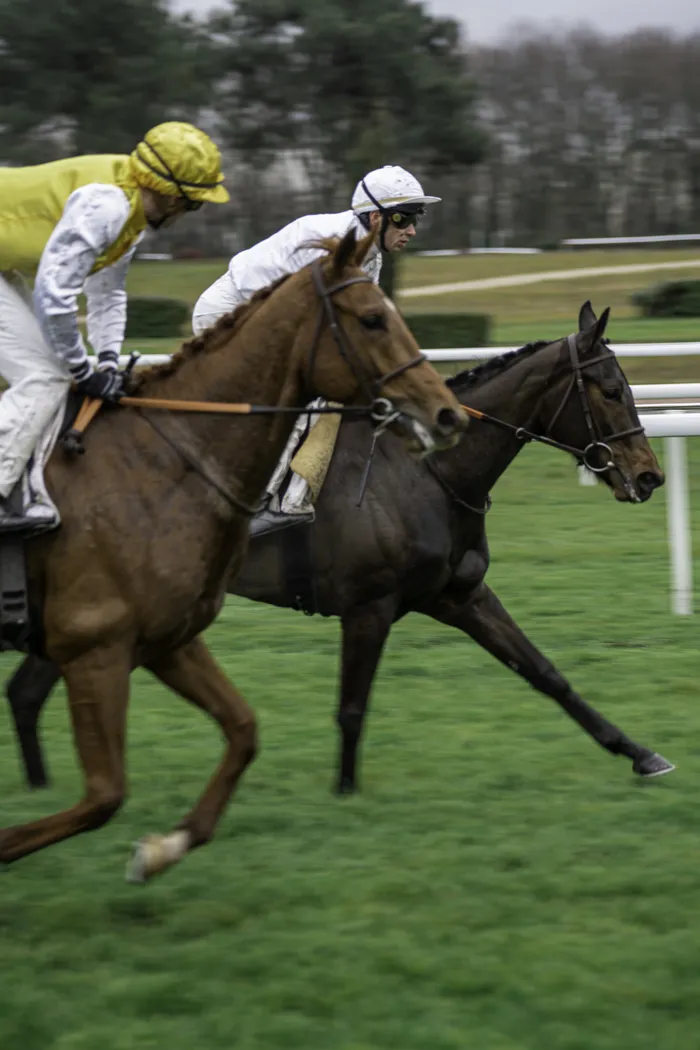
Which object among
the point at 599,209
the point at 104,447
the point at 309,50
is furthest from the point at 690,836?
the point at 599,209

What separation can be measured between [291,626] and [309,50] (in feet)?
88.7

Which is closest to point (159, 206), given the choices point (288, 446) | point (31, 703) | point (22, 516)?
point (22, 516)

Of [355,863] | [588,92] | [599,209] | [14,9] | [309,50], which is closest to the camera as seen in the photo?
[355,863]

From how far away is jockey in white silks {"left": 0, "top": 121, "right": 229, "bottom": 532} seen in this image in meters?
3.82

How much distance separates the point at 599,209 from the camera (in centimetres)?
3756

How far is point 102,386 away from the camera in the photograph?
3.90 meters

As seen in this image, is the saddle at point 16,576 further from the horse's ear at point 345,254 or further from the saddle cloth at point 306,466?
the saddle cloth at point 306,466

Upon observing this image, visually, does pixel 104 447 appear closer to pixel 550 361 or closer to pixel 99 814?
pixel 99 814

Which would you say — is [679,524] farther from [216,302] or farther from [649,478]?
[216,302]

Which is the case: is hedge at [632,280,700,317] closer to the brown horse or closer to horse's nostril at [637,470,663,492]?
horse's nostril at [637,470,663,492]

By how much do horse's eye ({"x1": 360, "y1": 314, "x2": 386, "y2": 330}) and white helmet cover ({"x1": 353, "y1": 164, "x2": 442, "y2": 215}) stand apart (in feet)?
4.32

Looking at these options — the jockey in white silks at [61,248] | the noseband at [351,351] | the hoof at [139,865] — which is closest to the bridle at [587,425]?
the noseband at [351,351]

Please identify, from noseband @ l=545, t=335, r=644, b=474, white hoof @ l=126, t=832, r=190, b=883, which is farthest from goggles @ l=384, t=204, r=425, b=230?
→ white hoof @ l=126, t=832, r=190, b=883

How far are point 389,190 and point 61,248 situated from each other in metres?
1.51
